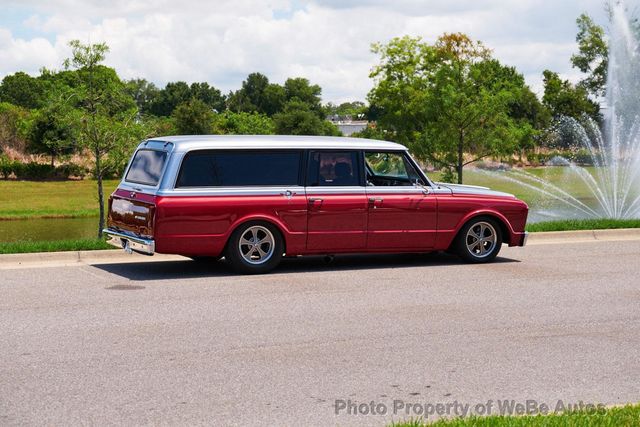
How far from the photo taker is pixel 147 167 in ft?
43.2

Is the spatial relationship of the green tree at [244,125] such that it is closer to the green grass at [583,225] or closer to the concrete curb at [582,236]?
the green grass at [583,225]

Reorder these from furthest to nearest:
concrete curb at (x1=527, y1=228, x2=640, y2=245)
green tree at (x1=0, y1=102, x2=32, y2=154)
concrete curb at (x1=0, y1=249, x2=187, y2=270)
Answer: green tree at (x1=0, y1=102, x2=32, y2=154)
concrete curb at (x1=527, y1=228, x2=640, y2=245)
concrete curb at (x1=0, y1=249, x2=187, y2=270)

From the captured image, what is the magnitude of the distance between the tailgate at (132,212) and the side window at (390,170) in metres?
3.11

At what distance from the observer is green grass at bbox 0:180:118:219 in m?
46.8

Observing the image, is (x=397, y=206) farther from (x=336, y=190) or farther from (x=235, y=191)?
(x=235, y=191)

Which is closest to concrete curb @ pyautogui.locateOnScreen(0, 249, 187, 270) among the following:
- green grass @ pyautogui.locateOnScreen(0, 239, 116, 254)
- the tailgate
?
green grass @ pyautogui.locateOnScreen(0, 239, 116, 254)

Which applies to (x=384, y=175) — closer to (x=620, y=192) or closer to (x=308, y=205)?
(x=308, y=205)

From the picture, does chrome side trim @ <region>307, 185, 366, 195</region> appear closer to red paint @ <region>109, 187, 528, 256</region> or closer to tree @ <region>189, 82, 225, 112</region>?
red paint @ <region>109, 187, 528, 256</region>

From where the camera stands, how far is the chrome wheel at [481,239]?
1435 cm

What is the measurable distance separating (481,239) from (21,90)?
120 metres

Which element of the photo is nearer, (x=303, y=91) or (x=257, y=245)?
(x=257, y=245)

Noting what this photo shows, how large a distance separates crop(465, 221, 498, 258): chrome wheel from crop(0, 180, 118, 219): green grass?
32162 millimetres

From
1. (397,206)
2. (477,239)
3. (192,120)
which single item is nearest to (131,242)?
(397,206)

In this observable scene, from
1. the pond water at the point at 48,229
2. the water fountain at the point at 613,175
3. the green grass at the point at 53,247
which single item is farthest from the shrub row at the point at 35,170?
the green grass at the point at 53,247
